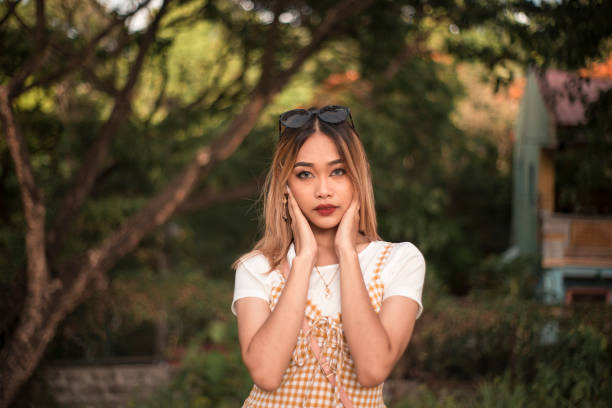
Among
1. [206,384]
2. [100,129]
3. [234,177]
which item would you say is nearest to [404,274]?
[206,384]

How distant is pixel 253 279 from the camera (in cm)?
211

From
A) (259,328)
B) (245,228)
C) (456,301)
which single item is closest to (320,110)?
(259,328)

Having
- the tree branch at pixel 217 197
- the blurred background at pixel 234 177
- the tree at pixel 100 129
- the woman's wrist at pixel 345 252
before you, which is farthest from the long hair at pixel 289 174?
the tree branch at pixel 217 197

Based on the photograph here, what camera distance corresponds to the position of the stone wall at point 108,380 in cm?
872

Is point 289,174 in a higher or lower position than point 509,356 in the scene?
higher

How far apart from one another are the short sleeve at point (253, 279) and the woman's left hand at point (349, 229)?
28cm

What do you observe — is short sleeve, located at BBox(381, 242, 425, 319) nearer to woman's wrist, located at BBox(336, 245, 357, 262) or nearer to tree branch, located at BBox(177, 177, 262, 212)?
woman's wrist, located at BBox(336, 245, 357, 262)

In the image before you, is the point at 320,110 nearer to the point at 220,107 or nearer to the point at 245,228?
the point at 220,107

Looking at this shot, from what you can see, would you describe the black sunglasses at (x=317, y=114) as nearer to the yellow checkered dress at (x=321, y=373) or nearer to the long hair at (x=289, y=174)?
the long hair at (x=289, y=174)

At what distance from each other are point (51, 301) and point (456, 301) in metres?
4.46

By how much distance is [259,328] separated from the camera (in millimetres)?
1956

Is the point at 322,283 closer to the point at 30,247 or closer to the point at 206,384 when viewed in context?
the point at 30,247

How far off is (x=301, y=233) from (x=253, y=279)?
23cm

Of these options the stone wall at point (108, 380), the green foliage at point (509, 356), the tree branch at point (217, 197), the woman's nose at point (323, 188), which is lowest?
the stone wall at point (108, 380)
